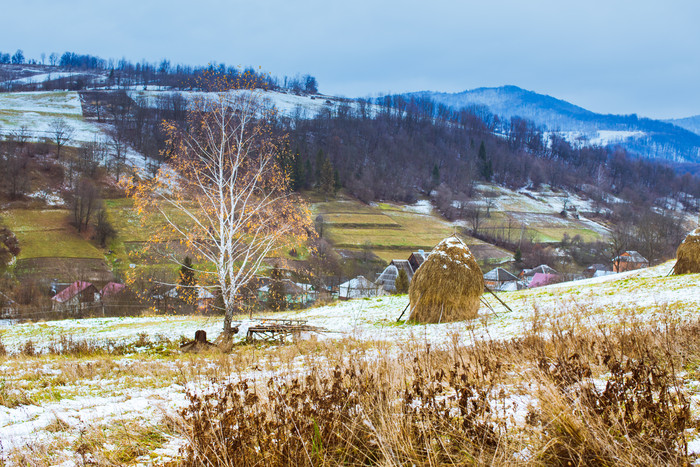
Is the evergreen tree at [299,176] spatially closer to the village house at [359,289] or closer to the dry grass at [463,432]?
the village house at [359,289]

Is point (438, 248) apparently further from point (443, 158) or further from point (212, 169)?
point (443, 158)

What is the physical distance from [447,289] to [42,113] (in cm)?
15073

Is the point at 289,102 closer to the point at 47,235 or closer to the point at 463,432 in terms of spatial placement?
the point at 47,235

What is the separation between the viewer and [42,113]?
12356cm

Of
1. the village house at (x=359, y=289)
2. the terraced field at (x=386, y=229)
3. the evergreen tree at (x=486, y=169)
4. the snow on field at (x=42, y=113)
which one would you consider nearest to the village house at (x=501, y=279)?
the terraced field at (x=386, y=229)

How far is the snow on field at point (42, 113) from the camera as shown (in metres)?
108

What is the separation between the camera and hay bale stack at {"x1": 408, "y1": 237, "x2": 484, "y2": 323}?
1489cm

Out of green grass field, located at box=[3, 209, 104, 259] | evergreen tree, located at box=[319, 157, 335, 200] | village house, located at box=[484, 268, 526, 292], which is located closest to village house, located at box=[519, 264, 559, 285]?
village house, located at box=[484, 268, 526, 292]

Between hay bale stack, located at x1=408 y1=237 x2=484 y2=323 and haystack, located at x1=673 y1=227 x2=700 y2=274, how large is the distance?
33.1ft

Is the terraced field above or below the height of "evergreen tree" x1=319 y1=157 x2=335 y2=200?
below

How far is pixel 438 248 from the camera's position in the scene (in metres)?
16.1

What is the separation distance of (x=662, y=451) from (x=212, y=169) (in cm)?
1650

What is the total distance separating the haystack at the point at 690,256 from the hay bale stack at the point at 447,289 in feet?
33.1

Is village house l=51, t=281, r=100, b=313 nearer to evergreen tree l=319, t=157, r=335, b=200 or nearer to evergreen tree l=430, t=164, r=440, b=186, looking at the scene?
evergreen tree l=319, t=157, r=335, b=200
